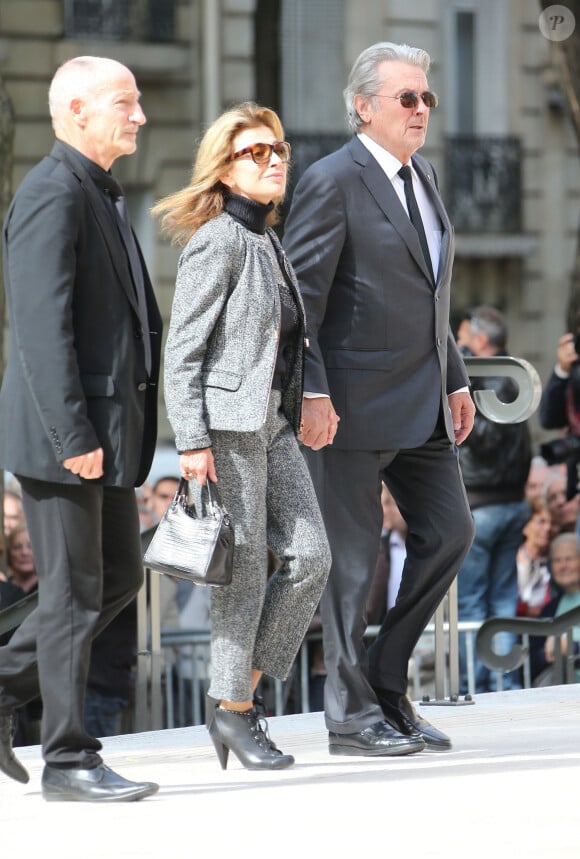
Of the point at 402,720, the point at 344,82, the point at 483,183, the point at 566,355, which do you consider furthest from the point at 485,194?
the point at 402,720

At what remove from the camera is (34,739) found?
6879mm

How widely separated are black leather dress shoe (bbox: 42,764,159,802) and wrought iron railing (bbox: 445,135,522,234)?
8.65 metres

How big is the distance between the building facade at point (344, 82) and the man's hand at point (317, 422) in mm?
5632

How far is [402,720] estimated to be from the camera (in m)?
4.86

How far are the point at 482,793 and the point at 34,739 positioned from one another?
3.07m

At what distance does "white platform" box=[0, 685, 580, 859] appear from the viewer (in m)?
3.63

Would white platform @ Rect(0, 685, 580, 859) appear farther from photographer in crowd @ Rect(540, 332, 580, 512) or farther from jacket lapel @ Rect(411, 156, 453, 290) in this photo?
photographer in crowd @ Rect(540, 332, 580, 512)

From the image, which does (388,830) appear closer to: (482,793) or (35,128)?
(482,793)

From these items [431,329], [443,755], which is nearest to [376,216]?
[431,329]

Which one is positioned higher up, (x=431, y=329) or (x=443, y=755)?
(x=431, y=329)

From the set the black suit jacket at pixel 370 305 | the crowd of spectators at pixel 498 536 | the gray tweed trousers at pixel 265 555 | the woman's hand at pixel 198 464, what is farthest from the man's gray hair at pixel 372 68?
the crowd of spectators at pixel 498 536

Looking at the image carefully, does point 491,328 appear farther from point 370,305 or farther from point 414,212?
point 370,305

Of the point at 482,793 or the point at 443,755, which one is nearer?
the point at 482,793

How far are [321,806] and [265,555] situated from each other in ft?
2.27
